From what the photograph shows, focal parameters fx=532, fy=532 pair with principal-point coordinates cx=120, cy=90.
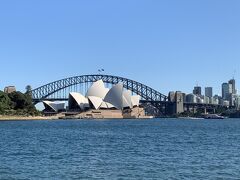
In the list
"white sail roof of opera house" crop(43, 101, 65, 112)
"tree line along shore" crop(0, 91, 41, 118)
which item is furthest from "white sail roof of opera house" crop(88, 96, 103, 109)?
"tree line along shore" crop(0, 91, 41, 118)

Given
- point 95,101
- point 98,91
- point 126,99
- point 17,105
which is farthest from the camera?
point 126,99

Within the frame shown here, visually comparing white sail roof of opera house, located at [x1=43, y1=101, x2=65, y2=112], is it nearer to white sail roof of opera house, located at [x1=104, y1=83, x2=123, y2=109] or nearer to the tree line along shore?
white sail roof of opera house, located at [x1=104, y1=83, x2=123, y2=109]

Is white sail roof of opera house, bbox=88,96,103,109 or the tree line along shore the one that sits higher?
white sail roof of opera house, bbox=88,96,103,109

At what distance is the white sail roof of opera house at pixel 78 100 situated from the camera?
17888cm

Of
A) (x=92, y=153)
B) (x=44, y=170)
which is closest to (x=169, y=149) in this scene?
(x=92, y=153)

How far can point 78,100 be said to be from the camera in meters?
179

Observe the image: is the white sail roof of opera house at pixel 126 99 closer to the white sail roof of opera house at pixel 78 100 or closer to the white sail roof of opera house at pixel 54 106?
the white sail roof of opera house at pixel 78 100

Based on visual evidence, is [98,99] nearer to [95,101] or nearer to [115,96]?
[95,101]

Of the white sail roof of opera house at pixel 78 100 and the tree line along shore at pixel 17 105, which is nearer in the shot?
the tree line along shore at pixel 17 105

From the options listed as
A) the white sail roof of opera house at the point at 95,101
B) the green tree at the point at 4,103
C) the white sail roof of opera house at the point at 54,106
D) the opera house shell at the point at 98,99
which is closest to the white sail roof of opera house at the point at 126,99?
the opera house shell at the point at 98,99

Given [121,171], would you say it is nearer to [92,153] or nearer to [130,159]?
A: [130,159]

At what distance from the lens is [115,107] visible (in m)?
183

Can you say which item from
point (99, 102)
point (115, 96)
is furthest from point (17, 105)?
point (115, 96)

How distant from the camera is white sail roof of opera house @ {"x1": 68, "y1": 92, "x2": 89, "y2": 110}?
587ft
